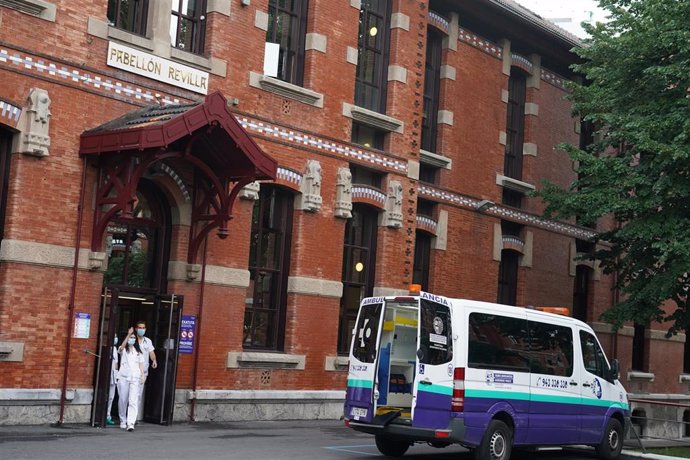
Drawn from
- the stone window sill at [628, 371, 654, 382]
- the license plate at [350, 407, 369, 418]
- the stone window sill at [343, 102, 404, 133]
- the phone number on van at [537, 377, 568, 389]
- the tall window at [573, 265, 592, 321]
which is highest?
the stone window sill at [343, 102, 404, 133]

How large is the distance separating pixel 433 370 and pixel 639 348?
19.1 meters

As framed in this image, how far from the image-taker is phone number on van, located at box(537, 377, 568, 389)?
15.1 metres

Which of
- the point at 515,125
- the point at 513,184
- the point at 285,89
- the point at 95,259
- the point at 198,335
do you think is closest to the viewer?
the point at 95,259

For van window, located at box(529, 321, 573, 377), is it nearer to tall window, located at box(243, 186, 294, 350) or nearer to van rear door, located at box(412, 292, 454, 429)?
van rear door, located at box(412, 292, 454, 429)

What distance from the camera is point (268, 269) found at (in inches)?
769

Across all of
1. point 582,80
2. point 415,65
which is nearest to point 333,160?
point 415,65

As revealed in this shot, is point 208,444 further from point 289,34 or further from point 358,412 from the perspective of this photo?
point 289,34

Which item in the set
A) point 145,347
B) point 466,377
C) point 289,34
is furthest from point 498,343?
point 289,34

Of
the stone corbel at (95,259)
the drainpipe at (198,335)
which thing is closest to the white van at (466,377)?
the drainpipe at (198,335)

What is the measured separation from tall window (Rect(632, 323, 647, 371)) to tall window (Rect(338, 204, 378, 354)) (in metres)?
12.4

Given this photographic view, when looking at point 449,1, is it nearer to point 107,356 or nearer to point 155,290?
point 155,290

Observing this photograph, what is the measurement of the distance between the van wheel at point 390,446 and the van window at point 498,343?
75.9 inches

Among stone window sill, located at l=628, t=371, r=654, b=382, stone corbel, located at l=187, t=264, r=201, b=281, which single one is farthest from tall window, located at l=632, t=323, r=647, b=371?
stone corbel, located at l=187, t=264, r=201, b=281

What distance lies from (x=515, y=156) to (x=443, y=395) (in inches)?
585
